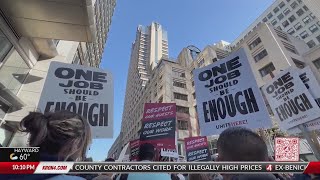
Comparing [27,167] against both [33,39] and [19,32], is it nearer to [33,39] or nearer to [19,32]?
[19,32]

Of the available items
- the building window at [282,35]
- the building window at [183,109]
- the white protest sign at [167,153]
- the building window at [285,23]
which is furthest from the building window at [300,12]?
the white protest sign at [167,153]

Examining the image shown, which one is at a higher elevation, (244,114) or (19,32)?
(19,32)

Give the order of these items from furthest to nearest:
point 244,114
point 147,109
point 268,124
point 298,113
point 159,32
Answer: point 159,32 < point 147,109 < point 298,113 < point 244,114 < point 268,124

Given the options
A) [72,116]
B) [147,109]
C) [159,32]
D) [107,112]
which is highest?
[159,32]

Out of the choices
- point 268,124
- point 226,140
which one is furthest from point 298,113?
point 226,140

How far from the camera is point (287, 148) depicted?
5.57 metres

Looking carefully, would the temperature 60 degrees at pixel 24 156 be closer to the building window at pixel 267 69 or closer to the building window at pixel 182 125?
the building window at pixel 267 69

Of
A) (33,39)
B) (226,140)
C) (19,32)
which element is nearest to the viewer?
(226,140)

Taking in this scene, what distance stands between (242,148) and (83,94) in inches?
174

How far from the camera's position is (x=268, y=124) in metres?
4.69

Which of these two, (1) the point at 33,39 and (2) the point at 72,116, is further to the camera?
(1) the point at 33,39

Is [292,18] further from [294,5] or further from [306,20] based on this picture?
[306,20]

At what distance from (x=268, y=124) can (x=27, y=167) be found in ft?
14.4

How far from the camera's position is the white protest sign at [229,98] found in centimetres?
500
